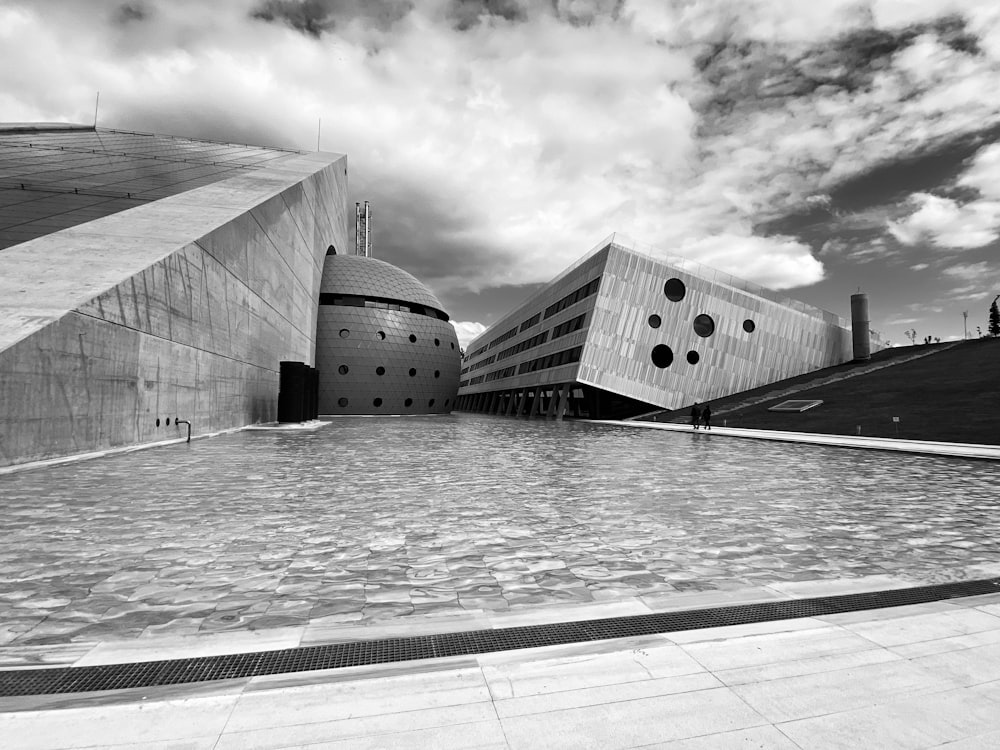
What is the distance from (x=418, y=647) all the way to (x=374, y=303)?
162 ft

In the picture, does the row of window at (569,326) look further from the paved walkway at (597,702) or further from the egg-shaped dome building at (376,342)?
the paved walkway at (597,702)

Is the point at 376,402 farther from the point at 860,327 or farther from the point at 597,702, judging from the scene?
the point at 860,327

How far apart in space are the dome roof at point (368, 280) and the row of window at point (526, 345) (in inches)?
468

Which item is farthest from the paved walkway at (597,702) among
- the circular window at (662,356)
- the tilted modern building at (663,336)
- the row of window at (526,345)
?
the row of window at (526,345)

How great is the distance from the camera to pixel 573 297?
46094 mm

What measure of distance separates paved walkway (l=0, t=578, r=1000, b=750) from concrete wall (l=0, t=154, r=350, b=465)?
10871mm

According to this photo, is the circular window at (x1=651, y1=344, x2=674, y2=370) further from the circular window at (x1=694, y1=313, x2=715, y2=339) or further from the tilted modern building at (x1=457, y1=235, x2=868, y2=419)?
the circular window at (x1=694, y1=313, x2=715, y2=339)

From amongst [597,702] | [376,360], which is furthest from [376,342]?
[597,702]

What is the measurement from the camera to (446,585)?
200 inches

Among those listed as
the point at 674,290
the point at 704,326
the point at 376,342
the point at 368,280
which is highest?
the point at 368,280

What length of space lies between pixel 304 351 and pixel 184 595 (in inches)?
1430

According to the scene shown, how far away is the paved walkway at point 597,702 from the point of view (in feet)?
8.67

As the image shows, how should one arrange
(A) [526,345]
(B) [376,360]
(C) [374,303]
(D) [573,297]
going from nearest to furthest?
1. (D) [573,297]
2. (B) [376,360]
3. (C) [374,303]
4. (A) [526,345]

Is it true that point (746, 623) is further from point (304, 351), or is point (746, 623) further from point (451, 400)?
point (451, 400)
